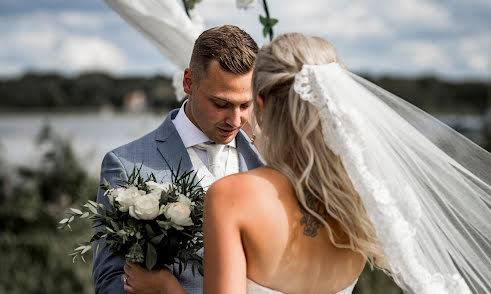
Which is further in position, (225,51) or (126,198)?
(225,51)

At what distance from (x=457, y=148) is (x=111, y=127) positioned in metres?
6.59

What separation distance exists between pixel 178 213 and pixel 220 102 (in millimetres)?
870

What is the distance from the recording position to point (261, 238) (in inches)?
70.9

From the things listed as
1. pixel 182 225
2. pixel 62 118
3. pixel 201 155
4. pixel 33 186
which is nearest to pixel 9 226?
pixel 33 186

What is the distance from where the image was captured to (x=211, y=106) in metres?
2.87

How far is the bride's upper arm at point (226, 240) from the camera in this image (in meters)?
1.78

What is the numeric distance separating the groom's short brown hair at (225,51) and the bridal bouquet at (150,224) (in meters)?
0.81

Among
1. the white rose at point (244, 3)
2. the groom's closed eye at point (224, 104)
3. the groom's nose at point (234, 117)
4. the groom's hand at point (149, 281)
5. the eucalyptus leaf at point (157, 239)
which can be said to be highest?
the white rose at point (244, 3)

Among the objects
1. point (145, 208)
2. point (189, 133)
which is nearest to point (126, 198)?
point (145, 208)

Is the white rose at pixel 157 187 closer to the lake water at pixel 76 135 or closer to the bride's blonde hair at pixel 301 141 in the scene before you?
the bride's blonde hair at pixel 301 141

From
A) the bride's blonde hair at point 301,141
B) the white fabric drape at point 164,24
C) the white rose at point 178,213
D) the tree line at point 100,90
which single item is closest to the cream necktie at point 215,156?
the white fabric drape at point 164,24

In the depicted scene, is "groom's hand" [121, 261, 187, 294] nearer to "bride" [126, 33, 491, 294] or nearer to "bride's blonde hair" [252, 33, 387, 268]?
"bride" [126, 33, 491, 294]

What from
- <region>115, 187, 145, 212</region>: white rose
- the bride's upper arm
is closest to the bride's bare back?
the bride's upper arm

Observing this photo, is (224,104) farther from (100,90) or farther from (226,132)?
(100,90)
